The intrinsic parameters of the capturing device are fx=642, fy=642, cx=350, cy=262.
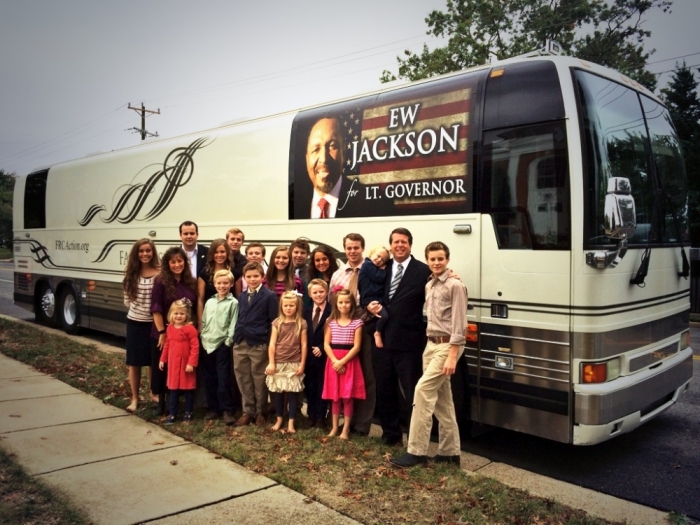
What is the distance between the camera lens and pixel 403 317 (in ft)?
17.2

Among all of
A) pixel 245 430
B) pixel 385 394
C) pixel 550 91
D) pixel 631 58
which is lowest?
pixel 245 430

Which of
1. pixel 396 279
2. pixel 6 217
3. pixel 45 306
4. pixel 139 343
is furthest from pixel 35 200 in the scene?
pixel 6 217

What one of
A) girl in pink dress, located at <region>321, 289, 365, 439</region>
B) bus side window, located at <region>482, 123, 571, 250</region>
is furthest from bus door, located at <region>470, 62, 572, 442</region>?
girl in pink dress, located at <region>321, 289, 365, 439</region>

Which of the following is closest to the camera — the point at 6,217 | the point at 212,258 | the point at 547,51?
the point at 547,51

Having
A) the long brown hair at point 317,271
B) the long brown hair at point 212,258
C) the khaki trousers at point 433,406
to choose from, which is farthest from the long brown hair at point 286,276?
the khaki trousers at point 433,406

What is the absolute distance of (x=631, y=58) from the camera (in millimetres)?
27562

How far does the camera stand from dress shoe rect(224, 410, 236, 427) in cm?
616

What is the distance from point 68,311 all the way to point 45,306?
1148 millimetres

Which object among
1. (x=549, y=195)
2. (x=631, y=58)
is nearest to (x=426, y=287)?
(x=549, y=195)

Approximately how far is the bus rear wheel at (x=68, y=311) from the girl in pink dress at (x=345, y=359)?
24.8ft

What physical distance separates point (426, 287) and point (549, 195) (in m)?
1.19

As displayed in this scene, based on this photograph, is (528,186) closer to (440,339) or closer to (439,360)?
(440,339)

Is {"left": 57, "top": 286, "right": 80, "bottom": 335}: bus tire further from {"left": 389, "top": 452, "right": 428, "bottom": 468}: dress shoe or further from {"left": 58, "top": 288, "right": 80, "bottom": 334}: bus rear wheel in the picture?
{"left": 389, "top": 452, "right": 428, "bottom": 468}: dress shoe

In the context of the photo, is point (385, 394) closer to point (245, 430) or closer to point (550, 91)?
point (245, 430)
